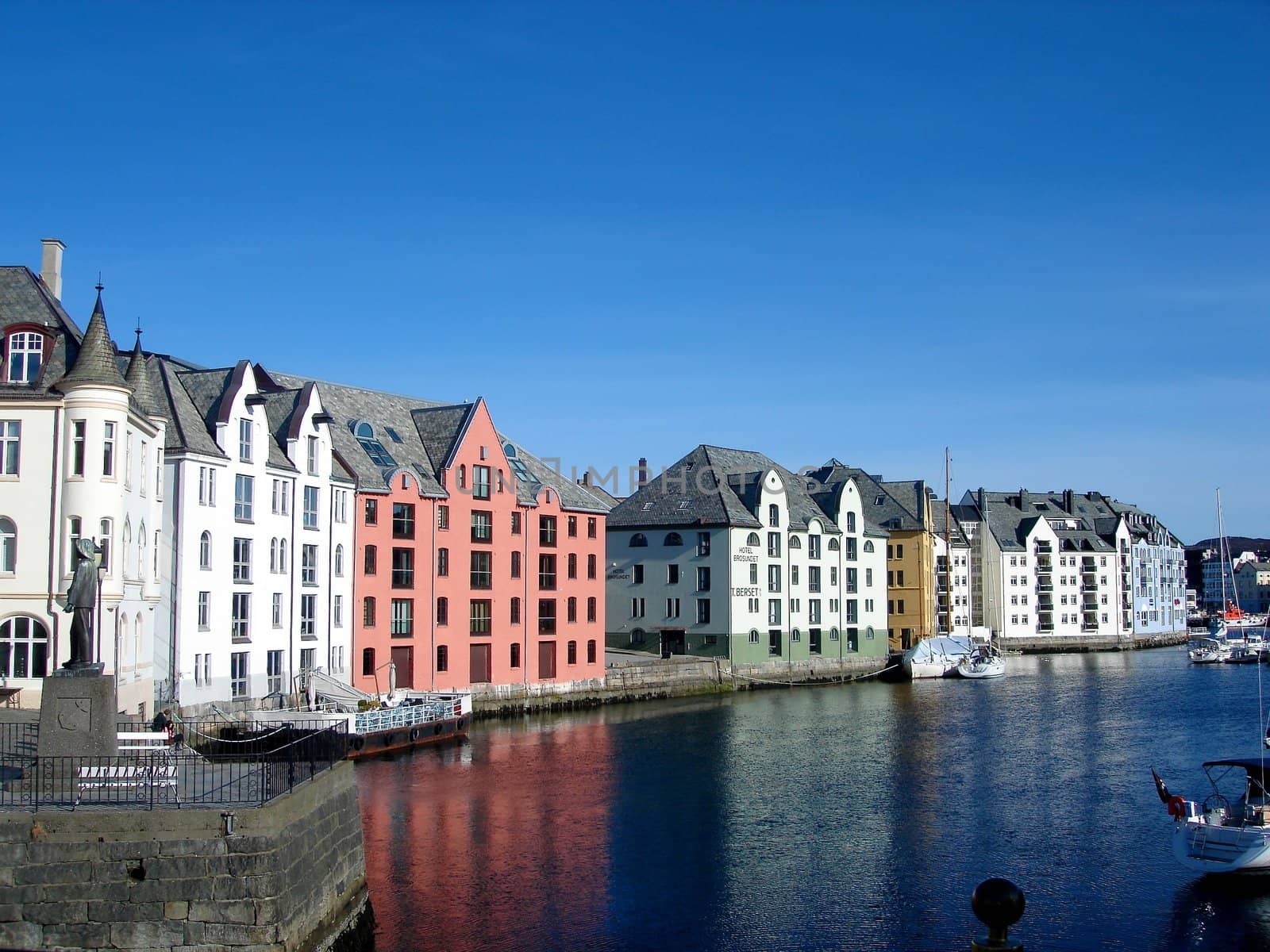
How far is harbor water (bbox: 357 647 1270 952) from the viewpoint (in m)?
31.1

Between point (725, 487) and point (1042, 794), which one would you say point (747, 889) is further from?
point (725, 487)

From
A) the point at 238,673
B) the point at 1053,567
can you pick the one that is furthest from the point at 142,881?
the point at 1053,567

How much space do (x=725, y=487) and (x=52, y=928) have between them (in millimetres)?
85229

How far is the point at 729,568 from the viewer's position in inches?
3974

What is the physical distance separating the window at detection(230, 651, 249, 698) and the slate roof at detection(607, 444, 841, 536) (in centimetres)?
4823

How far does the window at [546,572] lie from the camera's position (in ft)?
277

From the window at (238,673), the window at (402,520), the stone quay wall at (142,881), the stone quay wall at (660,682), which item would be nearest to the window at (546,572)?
the stone quay wall at (660,682)

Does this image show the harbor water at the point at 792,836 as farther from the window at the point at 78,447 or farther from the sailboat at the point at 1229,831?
the window at the point at 78,447

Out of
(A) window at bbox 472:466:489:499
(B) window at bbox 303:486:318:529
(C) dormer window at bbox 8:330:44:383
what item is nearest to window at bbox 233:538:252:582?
(B) window at bbox 303:486:318:529

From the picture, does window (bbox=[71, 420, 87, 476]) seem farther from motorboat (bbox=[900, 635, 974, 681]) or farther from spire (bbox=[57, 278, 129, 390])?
motorboat (bbox=[900, 635, 974, 681])

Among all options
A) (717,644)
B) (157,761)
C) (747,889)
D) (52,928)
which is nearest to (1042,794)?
(747,889)

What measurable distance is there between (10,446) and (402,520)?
32769 millimetres

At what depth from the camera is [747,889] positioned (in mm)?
34469

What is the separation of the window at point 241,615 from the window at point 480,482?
20.5 metres
